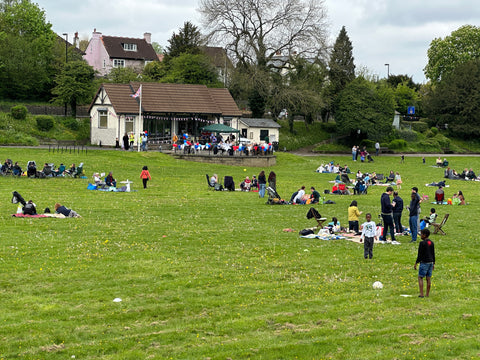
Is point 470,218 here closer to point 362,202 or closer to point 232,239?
point 362,202

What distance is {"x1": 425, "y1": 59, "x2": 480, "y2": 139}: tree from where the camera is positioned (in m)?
80.2

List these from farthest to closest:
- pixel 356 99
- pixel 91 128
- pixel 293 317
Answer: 1. pixel 356 99
2. pixel 91 128
3. pixel 293 317

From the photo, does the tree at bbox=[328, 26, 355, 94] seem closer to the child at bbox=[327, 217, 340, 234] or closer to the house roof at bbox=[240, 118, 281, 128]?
the house roof at bbox=[240, 118, 281, 128]

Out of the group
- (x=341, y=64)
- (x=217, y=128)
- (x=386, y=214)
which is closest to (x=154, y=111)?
(x=217, y=128)

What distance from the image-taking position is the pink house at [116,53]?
333 ft

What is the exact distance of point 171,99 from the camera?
63406 mm

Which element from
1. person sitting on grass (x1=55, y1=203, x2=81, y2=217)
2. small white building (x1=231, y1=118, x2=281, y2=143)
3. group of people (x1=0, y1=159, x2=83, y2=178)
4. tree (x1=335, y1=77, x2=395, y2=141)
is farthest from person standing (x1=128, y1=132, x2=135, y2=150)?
person sitting on grass (x1=55, y1=203, x2=81, y2=217)

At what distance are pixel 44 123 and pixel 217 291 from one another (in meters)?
52.4

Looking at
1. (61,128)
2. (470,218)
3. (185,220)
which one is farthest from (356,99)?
(185,220)

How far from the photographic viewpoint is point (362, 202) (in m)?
34.1

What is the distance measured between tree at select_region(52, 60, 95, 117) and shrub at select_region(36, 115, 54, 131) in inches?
190

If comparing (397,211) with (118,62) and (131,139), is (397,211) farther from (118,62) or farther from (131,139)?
(118,62)

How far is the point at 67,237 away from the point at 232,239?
5.64 m

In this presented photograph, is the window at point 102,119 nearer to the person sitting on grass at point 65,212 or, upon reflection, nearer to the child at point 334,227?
the person sitting on grass at point 65,212
